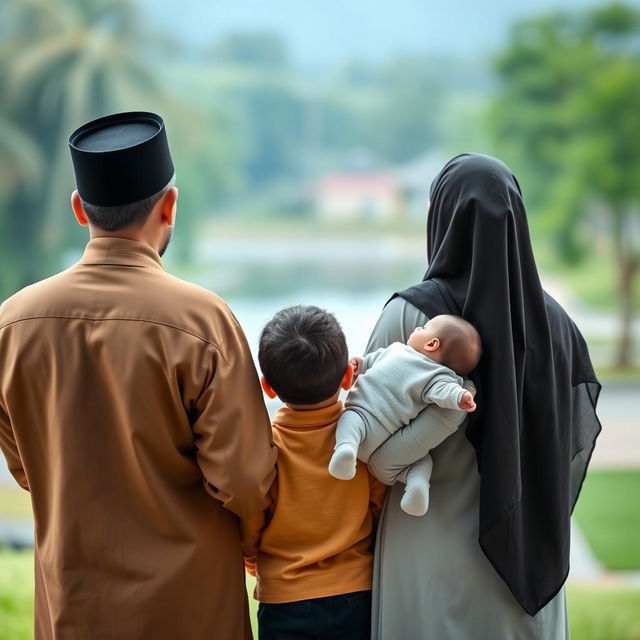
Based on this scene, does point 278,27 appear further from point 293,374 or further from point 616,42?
point 293,374

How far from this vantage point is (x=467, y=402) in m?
1.24

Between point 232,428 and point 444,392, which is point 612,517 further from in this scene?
point 232,428

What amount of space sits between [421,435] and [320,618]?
1.01 ft

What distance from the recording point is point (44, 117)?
761 centimetres

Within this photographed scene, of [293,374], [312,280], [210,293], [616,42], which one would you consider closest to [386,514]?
[293,374]

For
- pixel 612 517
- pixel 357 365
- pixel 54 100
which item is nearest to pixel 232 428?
pixel 357 365

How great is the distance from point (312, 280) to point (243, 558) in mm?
6885

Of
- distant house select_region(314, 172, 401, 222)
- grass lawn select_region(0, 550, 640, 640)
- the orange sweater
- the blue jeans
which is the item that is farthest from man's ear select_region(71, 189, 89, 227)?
distant house select_region(314, 172, 401, 222)

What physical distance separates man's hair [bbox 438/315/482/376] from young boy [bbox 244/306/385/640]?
15 centimetres

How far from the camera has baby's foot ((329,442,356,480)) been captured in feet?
4.06

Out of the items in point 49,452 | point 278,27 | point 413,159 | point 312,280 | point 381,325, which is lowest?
point 312,280

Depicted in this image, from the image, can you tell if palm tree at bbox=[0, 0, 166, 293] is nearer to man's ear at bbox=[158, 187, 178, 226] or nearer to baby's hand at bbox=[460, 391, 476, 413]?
man's ear at bbox=[158, 187, 178, 226]

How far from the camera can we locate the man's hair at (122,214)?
1.26 m

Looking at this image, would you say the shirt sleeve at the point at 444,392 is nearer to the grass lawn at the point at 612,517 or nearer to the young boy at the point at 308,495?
the young boy at the point at 308,495
